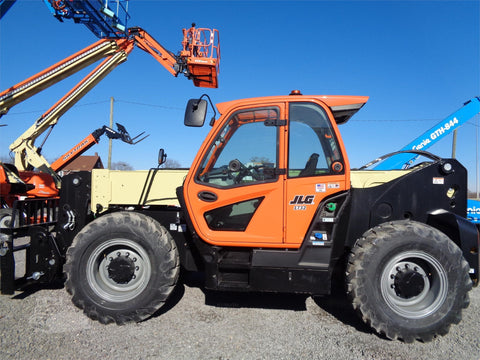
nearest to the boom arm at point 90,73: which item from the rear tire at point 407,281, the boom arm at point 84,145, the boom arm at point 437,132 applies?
the boom arm at point 84,145

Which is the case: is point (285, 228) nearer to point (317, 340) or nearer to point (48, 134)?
point (317, 340)

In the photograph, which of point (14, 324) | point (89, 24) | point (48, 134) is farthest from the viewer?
point (48, 134)

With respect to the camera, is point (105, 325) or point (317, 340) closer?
point (317, 340)

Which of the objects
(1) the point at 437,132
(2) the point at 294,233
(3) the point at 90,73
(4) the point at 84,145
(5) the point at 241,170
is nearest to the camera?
(2) the point at 294,233

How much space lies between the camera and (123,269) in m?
3.49

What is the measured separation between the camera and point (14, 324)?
131 inches

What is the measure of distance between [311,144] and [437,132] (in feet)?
14.2

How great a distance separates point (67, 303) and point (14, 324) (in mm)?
613

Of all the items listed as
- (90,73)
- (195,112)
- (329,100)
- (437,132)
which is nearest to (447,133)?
(437,132)

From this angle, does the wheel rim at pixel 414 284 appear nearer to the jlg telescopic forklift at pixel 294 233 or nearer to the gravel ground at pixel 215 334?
the jlg telescopic forklift at pixel 294 233

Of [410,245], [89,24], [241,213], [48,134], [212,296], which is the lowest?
[212,296]

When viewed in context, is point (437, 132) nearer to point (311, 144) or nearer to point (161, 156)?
point (311, 144)

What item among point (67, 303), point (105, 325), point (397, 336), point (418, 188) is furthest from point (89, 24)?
point (397, 336)

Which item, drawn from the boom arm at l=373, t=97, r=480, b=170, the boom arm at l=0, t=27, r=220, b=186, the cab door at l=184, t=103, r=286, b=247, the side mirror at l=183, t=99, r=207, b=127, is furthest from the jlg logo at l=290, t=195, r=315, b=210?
the boom arm at l=0, t=27, r=220, b=186
